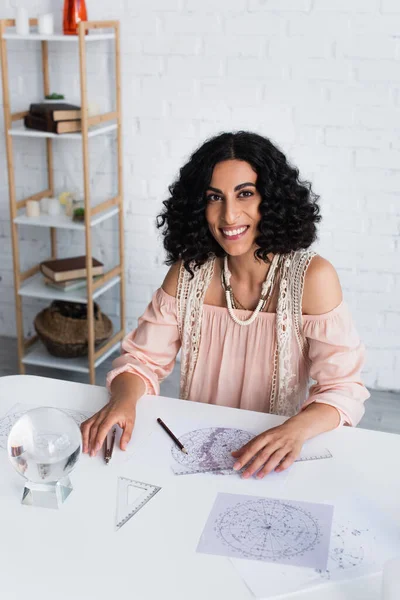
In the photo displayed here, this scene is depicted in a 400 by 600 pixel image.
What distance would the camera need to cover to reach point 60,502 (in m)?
1.16

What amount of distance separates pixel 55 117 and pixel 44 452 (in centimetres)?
182

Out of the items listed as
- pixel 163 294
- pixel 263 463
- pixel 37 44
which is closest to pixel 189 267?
pixel 163 294

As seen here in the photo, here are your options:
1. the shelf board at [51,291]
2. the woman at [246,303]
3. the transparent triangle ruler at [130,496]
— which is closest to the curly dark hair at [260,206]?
the woman at [246,303]

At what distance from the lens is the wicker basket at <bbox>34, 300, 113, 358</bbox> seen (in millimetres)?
2994

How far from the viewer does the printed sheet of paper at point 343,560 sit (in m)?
1.00

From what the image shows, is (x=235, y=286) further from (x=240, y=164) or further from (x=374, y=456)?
(x=374, y=456)

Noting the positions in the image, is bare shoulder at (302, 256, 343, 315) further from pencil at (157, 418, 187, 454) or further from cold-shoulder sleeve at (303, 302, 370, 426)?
pencil at (157, 418, 187, 454)

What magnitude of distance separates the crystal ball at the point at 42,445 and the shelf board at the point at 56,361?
1.81 meters

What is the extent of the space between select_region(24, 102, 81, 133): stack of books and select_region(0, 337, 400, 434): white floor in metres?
1.06

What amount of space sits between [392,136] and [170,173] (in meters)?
0.90

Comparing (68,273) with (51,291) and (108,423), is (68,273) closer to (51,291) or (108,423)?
(51,291)

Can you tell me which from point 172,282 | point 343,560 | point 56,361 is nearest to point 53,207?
point 56,361

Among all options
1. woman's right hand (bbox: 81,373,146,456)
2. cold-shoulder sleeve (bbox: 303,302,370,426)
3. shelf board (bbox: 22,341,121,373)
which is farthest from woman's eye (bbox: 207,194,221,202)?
shelf board (bbox: 22,341,121,373)

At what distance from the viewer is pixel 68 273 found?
2938mm
